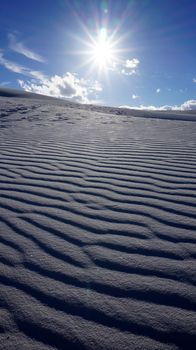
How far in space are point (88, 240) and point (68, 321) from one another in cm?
77

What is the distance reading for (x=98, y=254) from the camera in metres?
2.24

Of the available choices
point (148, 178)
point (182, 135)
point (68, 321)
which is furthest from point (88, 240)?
point (182, 135)

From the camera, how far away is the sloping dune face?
164cm

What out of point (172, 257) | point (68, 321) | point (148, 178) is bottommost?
point (68, 321)

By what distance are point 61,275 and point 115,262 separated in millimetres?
349

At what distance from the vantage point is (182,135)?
6.98 metres

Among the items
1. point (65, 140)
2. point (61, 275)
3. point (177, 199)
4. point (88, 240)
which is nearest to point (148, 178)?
point (177, 199)

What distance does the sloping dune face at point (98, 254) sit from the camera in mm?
1644

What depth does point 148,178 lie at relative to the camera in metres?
3.76

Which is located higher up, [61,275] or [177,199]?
[177,199]

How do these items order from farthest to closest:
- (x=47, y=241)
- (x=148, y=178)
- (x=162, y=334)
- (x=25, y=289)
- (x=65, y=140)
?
(x=65, y=140) → (x=148, y=178) → (x=47, y=241) → (x=25, y=289) → (x=162, y=334)

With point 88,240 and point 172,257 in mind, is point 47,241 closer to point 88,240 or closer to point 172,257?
point 88,240

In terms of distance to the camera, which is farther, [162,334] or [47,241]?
[47,241]

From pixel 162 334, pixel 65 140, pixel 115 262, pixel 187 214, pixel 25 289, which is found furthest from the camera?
pixel 65 140
